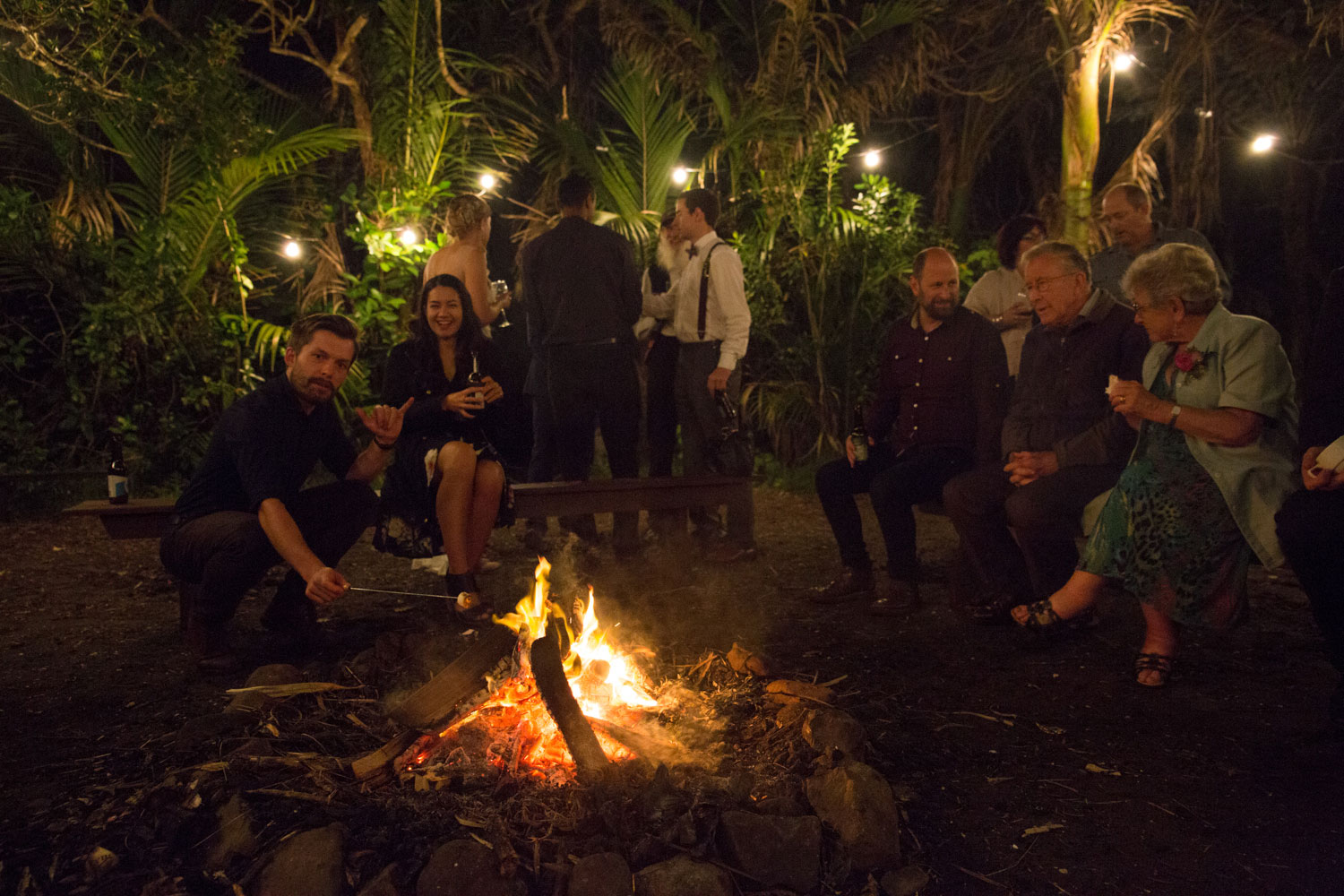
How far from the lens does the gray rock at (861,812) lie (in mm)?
2574

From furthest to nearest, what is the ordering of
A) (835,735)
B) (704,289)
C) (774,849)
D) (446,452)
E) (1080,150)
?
(1080,150), (704,289), (446,452), (835,735), (774,849)

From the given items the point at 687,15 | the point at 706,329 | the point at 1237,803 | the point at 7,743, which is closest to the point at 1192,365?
the point at 1237,803

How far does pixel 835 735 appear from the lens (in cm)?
305

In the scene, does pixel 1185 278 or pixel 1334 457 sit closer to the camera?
pixel 1334 457

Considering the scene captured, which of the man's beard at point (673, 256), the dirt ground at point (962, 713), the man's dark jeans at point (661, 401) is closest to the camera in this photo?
the dirt ground at point (962, 713)

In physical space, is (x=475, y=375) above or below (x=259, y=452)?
above

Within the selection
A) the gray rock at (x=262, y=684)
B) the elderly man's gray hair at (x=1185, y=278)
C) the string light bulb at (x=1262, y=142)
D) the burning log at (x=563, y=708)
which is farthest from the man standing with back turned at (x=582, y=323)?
the string light bulb at (x=1262, y=142)

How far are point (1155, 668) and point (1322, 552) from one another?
2.57 ft

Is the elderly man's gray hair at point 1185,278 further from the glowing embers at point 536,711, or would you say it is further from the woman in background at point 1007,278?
the glowing embers at point 536,711

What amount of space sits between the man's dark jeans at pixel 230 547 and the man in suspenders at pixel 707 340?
7.96ft

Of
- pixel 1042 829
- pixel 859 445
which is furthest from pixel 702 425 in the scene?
pixel 1042 829

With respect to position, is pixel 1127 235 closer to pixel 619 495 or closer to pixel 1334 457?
pixel 1334 457

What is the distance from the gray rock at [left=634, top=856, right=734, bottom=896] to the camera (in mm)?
2385

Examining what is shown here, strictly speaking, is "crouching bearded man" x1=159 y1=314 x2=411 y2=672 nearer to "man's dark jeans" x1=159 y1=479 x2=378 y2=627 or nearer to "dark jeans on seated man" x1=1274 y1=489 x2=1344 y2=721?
"man's dark jeans" x1=159 y1=479 x2=378 y2=627
